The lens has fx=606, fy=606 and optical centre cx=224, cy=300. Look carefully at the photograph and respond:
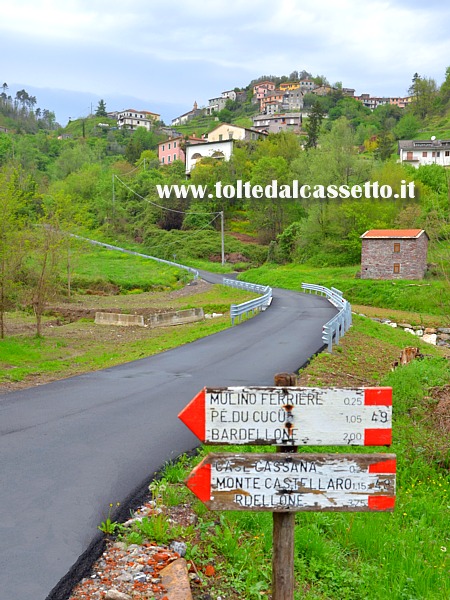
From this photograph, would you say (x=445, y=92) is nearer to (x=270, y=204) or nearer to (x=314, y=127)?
(x=314, y=127)

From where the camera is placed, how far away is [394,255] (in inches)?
2024

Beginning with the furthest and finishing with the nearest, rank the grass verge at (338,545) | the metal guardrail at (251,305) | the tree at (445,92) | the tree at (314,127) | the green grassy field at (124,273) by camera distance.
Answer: the tree at (445,92) < the tree at (314,127) < the green grassy field at (124,273) < the metal guardrail at (251,305) < the grass verge at (338,545)

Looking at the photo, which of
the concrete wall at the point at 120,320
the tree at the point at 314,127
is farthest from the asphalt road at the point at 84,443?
the tree at the point at 314,127

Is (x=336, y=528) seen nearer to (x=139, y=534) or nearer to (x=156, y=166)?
(x=139, y=534)

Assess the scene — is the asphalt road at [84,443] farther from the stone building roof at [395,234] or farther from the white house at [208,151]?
the white house at [208,151]

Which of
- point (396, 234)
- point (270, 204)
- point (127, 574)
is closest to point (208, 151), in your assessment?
point (270, 204)

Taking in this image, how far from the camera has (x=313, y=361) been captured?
16.9 m

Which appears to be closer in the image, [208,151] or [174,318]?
[174,318]

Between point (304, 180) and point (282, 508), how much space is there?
78139 millimetres

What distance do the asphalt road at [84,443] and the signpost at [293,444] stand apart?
2.16m

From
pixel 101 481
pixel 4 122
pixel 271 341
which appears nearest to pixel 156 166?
pixel 4 122

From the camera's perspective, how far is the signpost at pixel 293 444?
148 inches

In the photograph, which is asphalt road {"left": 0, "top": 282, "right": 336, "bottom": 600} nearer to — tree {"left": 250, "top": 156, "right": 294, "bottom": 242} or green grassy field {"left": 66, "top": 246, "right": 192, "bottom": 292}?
green grassy field {"left": 66, "top": 246, "right": 192, "bottom": 292}

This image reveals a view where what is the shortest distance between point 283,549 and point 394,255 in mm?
49839
